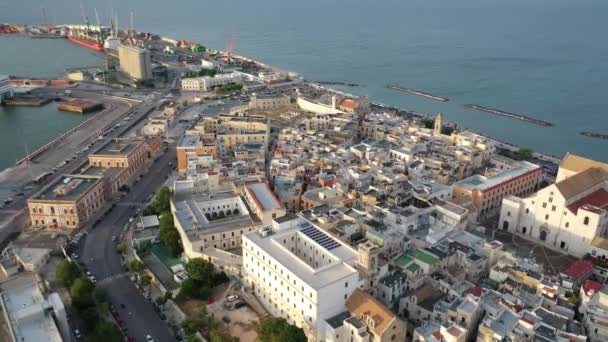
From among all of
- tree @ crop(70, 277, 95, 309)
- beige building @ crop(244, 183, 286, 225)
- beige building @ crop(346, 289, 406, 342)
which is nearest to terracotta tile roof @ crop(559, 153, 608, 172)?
beige building @ crop(244, 183, 286, 225)

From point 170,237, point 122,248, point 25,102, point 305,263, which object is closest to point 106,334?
point 170,237

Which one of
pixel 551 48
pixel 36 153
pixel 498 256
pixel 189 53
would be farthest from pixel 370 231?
pixel 551 48

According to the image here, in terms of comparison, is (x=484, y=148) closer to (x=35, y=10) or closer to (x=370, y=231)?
(x=370, y=231)

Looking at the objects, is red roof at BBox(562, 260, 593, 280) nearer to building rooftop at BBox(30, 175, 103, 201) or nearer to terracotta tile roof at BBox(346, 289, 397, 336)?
terracotta tile roof at BBox(346, 289, 397, 336)

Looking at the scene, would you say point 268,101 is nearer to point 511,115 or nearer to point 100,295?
point 511,115

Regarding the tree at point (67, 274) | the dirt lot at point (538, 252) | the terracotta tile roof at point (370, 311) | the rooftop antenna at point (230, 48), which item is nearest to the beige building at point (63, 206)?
the tree at point (67, 274)

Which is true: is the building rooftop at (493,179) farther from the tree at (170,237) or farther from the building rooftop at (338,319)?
the tree at (170,237)

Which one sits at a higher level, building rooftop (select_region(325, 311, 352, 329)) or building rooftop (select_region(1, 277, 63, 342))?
building rooftop (select_region(325, 311, 352, 329))
